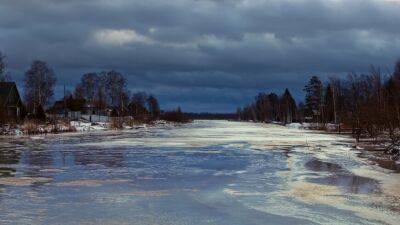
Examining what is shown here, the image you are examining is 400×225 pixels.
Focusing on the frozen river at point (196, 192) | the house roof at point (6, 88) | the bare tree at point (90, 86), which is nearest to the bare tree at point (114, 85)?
the bare tree at point (90, 86)

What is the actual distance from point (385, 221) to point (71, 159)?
1730cm

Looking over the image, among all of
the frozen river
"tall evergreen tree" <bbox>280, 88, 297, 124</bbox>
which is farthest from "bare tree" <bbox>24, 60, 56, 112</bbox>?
the frozen river

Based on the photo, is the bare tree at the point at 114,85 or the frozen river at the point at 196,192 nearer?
the frozen river at the point at 196,192

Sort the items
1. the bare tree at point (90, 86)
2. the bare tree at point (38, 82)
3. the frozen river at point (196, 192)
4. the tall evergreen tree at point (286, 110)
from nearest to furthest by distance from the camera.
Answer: the frozen river at point (196, 192), the bare tree at point (38, 82), the bare tree at point (90, 86), the tall evergreen tree at point (286, 110)

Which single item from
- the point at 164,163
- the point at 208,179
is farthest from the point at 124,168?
the point at 208,179

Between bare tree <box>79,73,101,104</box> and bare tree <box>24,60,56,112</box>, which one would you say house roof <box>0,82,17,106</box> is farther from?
bare tree <box>79,73,101,104</box>

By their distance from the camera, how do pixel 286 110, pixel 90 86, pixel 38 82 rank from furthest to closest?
pixel 286 110, pixel 90 86, pixel 38 82

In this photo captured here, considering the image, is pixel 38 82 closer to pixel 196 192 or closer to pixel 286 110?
pixel 286 110

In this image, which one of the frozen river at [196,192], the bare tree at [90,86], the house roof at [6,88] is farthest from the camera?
the bare tree at [90,86]

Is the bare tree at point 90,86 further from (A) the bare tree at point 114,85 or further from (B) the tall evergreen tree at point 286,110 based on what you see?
(B) the tall evergreen tree at point 286,110

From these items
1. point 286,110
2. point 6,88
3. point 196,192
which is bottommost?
point 196,192

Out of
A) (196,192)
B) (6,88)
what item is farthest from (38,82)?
(196,192)

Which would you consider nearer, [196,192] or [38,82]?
[196,192]

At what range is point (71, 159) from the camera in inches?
990
